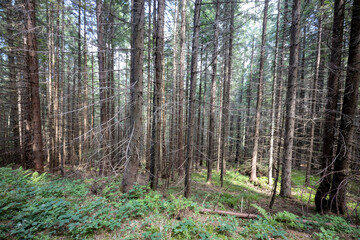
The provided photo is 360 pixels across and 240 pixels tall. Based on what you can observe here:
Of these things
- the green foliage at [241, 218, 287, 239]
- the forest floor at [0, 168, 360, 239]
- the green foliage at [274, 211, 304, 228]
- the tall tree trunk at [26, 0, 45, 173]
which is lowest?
the green foliage at [274, 211, 304, 228]

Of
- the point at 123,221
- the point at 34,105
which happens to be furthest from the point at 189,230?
the point at 34,105

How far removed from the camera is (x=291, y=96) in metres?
6.67

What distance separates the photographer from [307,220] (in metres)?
4.34

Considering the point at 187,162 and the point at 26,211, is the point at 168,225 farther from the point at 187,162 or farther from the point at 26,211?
the point at 26,211

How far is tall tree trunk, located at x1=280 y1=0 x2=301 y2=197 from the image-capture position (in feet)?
20.8

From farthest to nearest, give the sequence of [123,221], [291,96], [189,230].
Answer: [291,96] < [123,221] < [189,230]

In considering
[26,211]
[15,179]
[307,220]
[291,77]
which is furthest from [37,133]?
[291,77]

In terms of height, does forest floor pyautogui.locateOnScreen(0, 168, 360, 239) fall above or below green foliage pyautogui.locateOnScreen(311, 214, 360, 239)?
above

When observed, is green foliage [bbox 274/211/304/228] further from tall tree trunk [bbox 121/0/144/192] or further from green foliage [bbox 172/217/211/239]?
tall tree trunk [bbox 121/0/144/192]

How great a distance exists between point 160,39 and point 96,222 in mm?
5955

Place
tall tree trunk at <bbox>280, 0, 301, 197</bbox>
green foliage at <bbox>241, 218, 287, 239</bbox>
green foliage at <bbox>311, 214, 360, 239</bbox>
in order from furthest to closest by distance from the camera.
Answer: tall tree trunk at <bbox>280, 0, 301, 197</bbox>
green foliage at <bbox>311, 214, 360, 239</bbox>
green foliage at <bbox>241, 218, 287, 239</bbox>

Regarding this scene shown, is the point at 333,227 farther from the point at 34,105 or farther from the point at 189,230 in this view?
the point at 34,105

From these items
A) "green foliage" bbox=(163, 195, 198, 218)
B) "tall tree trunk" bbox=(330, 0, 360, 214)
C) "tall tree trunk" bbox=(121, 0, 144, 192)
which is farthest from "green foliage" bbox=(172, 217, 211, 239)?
"tall tree trunk" bbox=(330, 0, 360, 214)

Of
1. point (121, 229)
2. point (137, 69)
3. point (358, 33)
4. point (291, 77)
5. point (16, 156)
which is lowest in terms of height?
point (16, 156)
